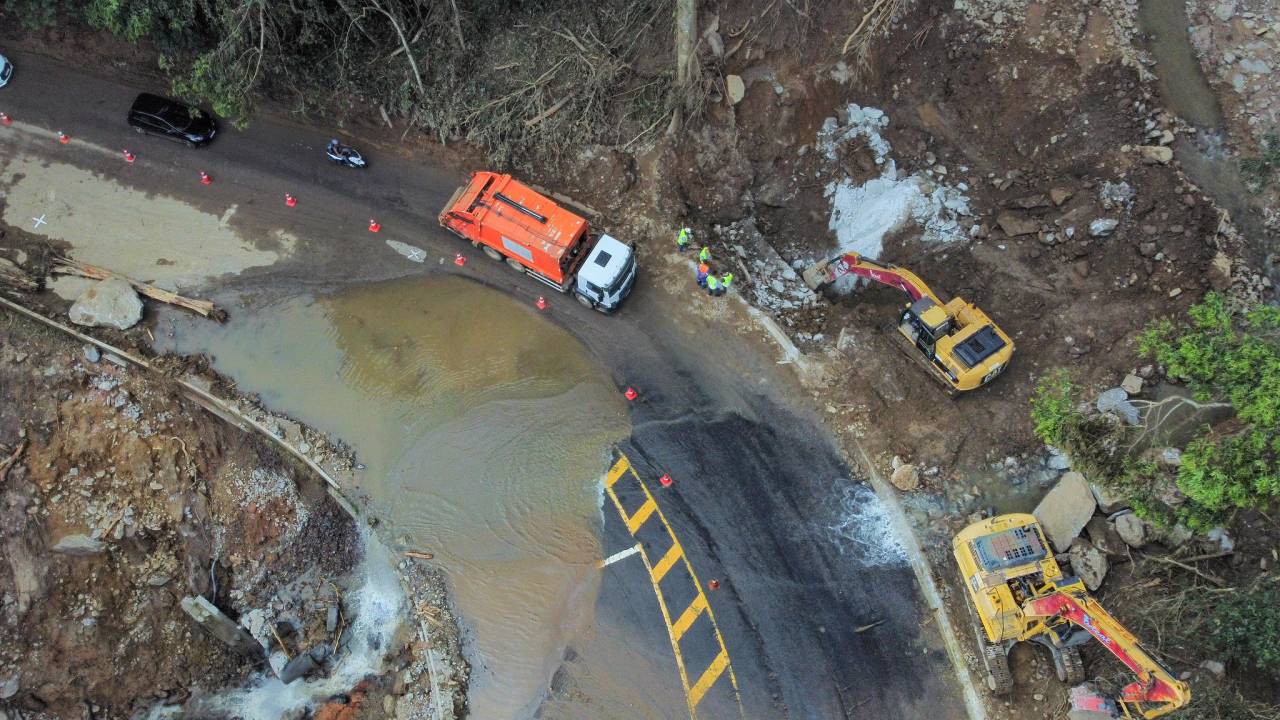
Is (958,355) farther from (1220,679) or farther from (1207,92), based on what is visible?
(1207,92)

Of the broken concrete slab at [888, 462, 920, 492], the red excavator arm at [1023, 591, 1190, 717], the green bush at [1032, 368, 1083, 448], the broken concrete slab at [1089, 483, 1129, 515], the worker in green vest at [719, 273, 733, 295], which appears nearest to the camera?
the red excavator arm at [1023, 591, 1190, 717]

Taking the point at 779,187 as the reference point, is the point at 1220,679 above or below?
below

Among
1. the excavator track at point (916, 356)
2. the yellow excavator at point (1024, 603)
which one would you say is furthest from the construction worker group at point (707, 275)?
the yellow excavator at point (1024, 603)

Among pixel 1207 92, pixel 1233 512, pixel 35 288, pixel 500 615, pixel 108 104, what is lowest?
pixel 35 288

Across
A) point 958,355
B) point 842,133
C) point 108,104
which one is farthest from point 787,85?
point 108,104

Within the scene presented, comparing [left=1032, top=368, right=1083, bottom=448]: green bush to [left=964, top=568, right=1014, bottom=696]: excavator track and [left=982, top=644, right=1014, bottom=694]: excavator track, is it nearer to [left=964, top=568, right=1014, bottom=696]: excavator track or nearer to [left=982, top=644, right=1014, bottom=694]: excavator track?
[left=964, top=568, right=1014, bottom=696]: excavator track

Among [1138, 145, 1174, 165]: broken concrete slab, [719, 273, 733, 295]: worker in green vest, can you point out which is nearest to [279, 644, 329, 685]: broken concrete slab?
[719, 273, 733, 295]: worker in green vest

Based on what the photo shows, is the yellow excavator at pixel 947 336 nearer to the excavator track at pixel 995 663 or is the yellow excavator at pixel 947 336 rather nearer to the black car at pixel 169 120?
the excavator track at pixel 995 663
